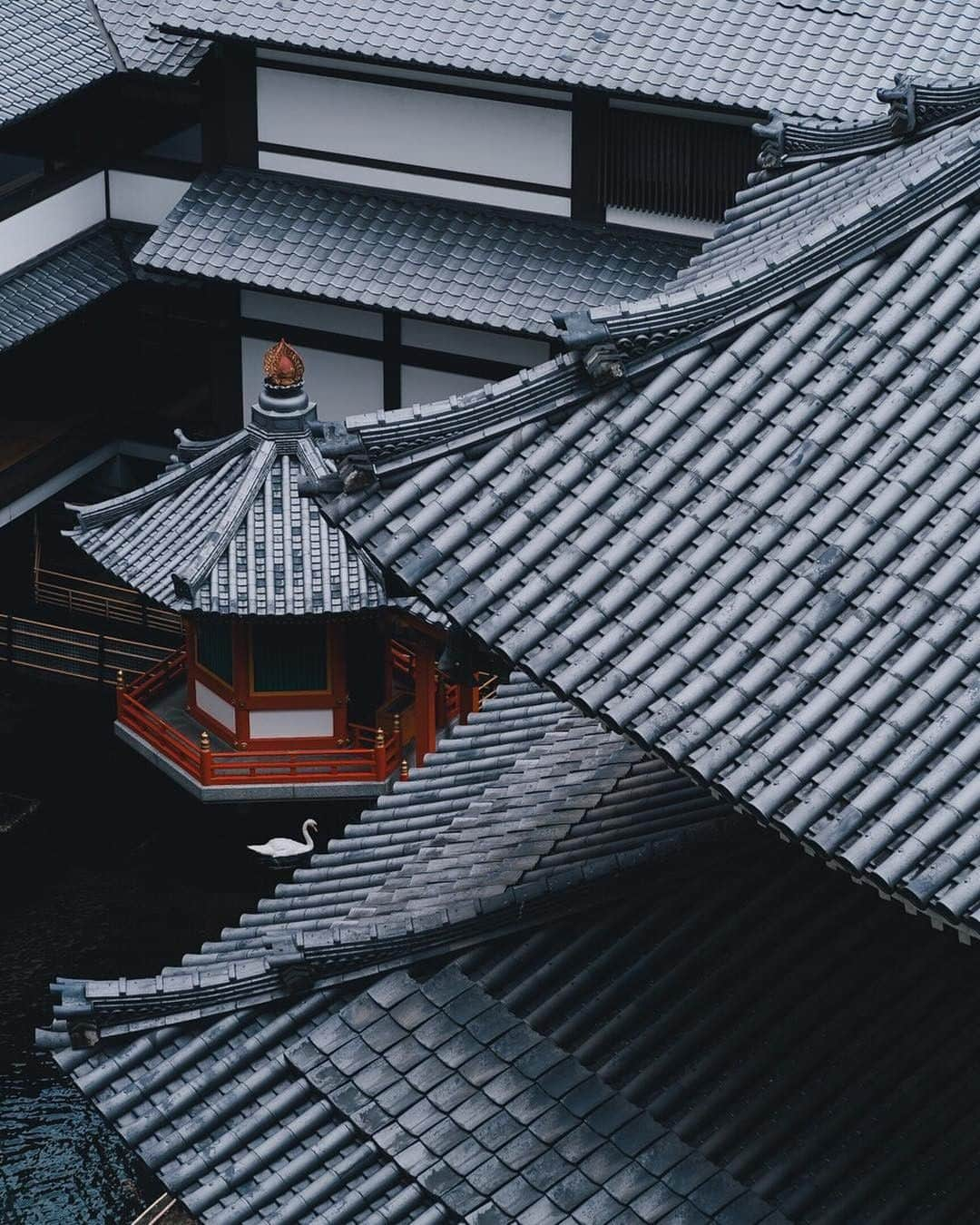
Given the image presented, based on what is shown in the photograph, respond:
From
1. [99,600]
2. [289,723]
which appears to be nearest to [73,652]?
[99,600]

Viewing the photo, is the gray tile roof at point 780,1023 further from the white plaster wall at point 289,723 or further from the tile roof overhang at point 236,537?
the white plaster wall at point 289,723

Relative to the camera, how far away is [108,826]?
2958cm

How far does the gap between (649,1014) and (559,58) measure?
60.3ft

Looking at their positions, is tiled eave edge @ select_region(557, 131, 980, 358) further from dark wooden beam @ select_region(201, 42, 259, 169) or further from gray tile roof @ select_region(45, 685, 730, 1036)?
dark wooden beam @ select_region(201, 42, 259, 169)

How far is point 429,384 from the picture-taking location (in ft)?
99.4

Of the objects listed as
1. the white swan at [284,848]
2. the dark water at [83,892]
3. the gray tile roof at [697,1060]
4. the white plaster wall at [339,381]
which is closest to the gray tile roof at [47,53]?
the white plaster wall at [339,381]

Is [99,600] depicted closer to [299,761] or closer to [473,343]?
[299,761]

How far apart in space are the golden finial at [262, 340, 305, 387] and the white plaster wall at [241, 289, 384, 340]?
2.84 metres

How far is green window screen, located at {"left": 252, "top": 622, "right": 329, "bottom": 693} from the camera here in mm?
27594

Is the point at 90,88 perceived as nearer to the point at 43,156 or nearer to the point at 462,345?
the point at 43,156

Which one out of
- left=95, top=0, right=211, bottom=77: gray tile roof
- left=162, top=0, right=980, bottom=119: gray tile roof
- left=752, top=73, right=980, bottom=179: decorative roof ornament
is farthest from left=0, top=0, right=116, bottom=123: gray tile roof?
left=752, top=73, right=980, bottom=179: decorative roof ornament

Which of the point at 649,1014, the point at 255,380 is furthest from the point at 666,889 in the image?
the point at 255,380

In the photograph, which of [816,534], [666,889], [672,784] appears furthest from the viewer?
[672,784]

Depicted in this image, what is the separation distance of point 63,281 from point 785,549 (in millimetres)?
22437
